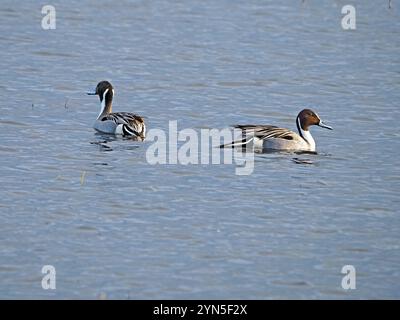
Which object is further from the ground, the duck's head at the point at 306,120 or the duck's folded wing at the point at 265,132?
the duck's head at the point at 306,120

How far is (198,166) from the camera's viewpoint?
13445mm

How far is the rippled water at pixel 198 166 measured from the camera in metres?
10.0

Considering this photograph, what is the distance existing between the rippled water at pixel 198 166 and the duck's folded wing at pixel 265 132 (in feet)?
1.40

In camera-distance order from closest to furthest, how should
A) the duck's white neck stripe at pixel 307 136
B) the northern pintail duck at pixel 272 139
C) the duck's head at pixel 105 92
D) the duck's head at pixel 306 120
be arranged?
the northern pintail duck at pixel 272 139 → the duck's white neck stripe at pixel 307 136 → the duck's head at pixel 306 120 → the duck's head at pixel 105 92

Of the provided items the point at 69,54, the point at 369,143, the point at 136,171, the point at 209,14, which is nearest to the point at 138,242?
the point at 136,171

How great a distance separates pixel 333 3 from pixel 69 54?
5859 mm

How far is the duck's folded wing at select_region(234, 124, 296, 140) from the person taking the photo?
14.5 m

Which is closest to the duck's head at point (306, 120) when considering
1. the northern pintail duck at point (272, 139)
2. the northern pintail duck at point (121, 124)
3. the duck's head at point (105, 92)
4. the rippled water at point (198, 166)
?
the northern pintail duck at point (272, 139)

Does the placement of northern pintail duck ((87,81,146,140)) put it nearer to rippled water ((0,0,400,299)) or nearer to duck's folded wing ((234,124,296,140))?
rippled water ((0,0,400,299))

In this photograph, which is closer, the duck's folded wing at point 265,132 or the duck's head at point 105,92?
the duck's folded wing at point 265,132

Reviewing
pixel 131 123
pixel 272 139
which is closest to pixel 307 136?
Answer: pixel 272 139

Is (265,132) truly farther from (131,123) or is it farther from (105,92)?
(105,92)

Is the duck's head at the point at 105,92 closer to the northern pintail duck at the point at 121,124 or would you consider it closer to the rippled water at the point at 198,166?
the northern pintail duck at the point at 121,124

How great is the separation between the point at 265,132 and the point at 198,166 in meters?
1.43
